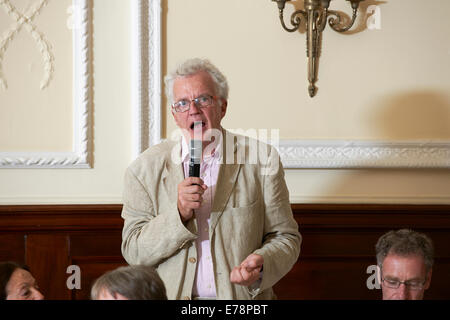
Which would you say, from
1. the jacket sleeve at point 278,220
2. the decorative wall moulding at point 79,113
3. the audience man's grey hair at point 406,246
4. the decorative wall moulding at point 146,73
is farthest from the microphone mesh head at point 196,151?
the decorative wall moulding at point 79,113

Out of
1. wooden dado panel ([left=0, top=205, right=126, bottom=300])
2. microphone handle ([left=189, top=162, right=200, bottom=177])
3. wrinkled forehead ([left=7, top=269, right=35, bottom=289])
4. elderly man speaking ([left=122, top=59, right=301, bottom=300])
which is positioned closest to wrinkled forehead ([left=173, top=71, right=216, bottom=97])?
elderly man speaking ([left=122, top=59, right=301, bottom=300])

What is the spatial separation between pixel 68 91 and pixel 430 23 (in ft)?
6.73

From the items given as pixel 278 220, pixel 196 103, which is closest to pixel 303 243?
pixel 278 220

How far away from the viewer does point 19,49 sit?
12.0 feet

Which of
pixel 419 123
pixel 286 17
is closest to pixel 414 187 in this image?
pixel 419 123

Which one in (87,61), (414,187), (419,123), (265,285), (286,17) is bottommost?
(265,285)

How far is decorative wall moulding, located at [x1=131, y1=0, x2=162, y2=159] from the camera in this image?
3652mm

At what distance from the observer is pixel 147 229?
2.61 metres

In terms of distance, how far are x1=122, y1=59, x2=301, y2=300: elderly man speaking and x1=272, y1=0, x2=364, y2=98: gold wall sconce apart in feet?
3.44

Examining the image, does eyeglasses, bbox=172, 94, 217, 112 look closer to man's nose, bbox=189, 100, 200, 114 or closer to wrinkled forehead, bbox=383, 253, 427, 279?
man's nose, bbox=189, 100, 200, 114

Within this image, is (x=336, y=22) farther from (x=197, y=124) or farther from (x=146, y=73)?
(x=197, y=124)

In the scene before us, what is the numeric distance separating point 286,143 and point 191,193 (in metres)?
1.38

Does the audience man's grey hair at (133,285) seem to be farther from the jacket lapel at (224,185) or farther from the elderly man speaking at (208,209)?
the jacket lapel at (224,185)
